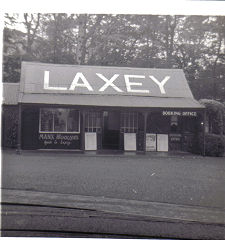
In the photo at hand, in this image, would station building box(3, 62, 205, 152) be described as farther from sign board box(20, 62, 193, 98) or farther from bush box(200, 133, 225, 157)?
bush box(200, 133, 225, 157)

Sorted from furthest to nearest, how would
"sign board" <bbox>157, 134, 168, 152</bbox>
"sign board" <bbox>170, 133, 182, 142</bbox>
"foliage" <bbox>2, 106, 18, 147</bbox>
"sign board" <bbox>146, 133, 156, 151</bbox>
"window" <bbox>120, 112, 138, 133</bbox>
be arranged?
"sign board" <bbox>170, 133, 182, 142</bbox>, "foliage" <bbox>2, 106, 18, 147</bbox>, "window" <bbox>120, 112, 138, 133</bbox>, "sign board" <bbox>146, 133, 156, 151</bbox>, "sign board" <bbox>157, 134, 168, 152</bbox>

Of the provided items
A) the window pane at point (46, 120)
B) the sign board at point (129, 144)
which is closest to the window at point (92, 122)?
the sign board at point (129, 144)

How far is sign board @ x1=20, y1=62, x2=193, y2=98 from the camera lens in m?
17.7

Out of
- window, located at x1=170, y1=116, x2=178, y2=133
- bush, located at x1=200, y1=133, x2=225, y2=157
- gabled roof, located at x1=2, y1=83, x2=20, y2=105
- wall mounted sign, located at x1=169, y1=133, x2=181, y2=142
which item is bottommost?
bush, located at x1=200, y1=133, x2=225, y2=157

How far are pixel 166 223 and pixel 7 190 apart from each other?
3.72 metres

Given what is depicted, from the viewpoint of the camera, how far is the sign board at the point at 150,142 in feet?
60.6

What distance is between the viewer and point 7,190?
8.58m

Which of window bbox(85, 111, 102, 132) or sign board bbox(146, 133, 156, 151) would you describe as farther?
sign board bbox(146, 133, 156, 151)

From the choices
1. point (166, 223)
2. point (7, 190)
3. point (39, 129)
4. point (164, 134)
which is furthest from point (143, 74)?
point (166, 223)

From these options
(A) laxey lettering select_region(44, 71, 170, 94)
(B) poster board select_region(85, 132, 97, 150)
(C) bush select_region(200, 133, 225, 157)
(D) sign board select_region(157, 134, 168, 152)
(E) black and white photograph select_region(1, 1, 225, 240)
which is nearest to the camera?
(E) black and white photograph select_region(1, 1, 225, 240)

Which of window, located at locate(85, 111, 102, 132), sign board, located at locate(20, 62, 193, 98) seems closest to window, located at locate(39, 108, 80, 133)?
window, located at locate(85, 111, 102, 132)

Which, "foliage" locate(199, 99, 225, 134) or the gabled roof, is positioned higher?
the gabled roof

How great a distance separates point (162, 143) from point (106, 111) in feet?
9.85

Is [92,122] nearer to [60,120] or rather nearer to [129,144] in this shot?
[60,120]
